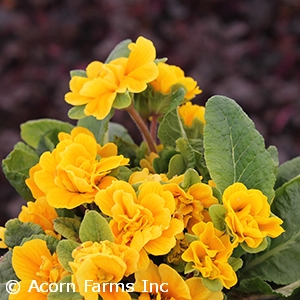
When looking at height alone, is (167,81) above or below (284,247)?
above

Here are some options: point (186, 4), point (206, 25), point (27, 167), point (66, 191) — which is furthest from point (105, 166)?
point (186, 4)

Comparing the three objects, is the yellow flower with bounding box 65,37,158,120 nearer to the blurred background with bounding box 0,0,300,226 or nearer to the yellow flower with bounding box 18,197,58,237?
the yellow flower with bounding box 18,197,58,237

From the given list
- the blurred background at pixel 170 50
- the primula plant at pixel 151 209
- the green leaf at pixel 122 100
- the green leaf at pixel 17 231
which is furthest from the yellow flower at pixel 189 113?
the blurred background at pixel 170 50

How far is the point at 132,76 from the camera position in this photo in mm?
600

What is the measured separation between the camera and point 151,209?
50 cm

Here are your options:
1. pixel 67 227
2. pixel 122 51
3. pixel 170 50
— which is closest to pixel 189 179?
pixel 67 227

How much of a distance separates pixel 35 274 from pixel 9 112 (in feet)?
3.65

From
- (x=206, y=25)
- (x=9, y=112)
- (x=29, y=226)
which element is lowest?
(x=9, y=112)

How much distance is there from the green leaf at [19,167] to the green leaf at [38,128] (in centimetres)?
8

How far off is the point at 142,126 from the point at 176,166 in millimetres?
86

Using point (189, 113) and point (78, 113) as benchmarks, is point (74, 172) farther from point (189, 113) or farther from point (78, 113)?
point (189, 113)

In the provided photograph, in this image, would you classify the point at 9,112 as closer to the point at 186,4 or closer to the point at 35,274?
the point at 186,4

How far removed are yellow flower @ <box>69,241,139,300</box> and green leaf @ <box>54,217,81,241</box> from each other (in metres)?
0.06

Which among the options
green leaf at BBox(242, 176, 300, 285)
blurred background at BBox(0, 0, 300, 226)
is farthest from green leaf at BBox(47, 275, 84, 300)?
blurred background at BBox(0, 0, 300, 226)
